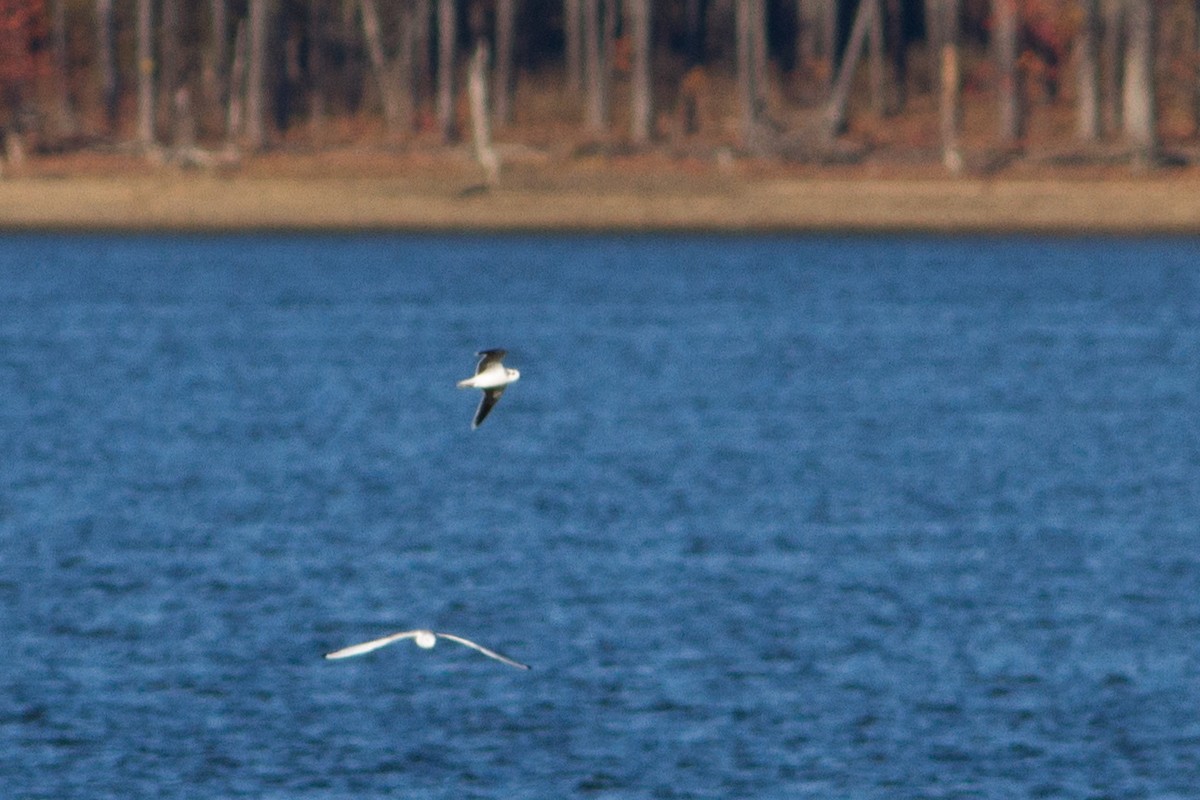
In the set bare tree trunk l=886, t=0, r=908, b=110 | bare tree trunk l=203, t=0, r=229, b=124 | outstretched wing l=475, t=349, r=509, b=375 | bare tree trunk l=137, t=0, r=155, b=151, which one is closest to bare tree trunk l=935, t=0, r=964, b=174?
bare tree trunk l=886, t=0, r=908, b=110

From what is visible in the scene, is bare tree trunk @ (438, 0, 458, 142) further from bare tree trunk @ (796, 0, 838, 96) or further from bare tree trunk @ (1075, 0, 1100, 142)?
bare tree trunk @ (1075, 0, 1100, 142)

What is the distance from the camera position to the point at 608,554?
125ft

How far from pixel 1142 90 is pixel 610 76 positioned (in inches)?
1293

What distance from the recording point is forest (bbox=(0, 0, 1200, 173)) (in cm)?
9725

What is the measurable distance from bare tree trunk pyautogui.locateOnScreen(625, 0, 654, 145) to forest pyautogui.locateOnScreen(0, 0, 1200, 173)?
0.38 ft

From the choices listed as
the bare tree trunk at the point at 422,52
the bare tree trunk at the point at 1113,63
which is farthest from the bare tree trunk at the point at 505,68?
the bare tree trunk at the point at 1113,63

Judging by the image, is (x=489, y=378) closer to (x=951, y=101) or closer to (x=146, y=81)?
(x=951, y=101)

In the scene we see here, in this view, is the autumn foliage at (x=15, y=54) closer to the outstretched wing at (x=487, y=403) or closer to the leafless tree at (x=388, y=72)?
the leafless tree at (x=388, y=72)

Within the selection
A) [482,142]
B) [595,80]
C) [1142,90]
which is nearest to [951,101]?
[1142,90]

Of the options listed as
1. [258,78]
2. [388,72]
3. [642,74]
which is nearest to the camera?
[642,74]

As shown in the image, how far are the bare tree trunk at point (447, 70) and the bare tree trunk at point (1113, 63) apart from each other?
90.3ft

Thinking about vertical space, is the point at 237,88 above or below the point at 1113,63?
below

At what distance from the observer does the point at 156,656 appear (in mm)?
30016

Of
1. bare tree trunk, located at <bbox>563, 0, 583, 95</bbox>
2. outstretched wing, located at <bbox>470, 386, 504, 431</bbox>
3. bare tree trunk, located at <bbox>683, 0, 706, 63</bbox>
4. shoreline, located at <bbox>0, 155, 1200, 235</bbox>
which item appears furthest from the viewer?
bare tree trunk, located at <bbox>683, 0, 706, 63</bbox>
